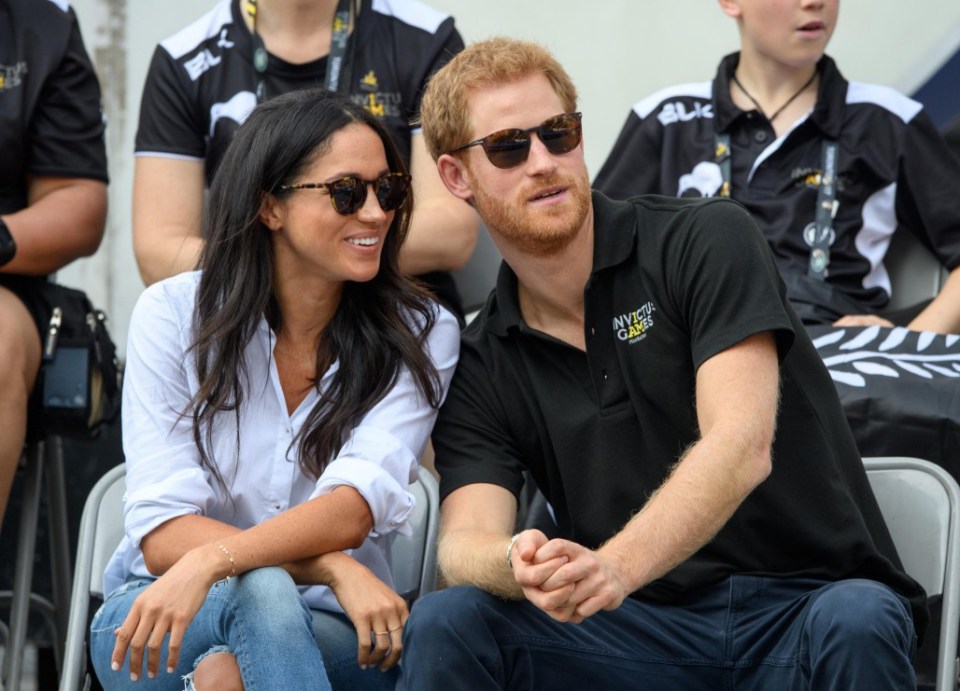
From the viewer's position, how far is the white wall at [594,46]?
479 centimetres

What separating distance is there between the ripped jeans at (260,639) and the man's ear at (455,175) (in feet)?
3.04

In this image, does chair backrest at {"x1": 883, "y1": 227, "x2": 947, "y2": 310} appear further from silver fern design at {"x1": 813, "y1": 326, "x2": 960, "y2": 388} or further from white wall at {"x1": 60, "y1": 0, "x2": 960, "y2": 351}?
white wall at {"x1": 60, "y1": 0, "x2": 960, "y2": 351}

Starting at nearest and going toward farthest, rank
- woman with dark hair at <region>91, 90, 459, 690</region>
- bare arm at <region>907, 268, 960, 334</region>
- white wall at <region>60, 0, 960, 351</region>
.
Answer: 1. woman with dark hair at <region>91, 90, 459, 690</region>
2. bare arm at <region>907, 268, 960, 334</region>
3. white wall at <region>60, 0, 960, 351</region>

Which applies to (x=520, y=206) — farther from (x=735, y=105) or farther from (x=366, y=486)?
(x=735, y=105)

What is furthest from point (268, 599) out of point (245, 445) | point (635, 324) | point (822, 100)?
point (822, 100)

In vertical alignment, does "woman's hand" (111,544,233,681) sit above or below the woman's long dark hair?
below

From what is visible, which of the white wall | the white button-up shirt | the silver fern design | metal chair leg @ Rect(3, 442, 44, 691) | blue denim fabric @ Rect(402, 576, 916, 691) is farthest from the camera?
the white wall

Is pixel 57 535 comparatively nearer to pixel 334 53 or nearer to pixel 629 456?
pixel 334 53

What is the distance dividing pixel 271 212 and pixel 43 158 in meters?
1.12

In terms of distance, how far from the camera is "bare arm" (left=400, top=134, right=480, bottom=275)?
3645 mm

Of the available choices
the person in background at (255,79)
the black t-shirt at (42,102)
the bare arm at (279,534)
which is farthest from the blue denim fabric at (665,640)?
the black t-shirt at (42,102)

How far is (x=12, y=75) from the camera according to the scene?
380cm

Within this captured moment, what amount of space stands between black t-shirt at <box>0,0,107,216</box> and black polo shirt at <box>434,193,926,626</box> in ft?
4.90

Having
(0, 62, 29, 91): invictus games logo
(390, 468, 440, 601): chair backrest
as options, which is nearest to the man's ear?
(390, 468, 440, 601): chair backrest
